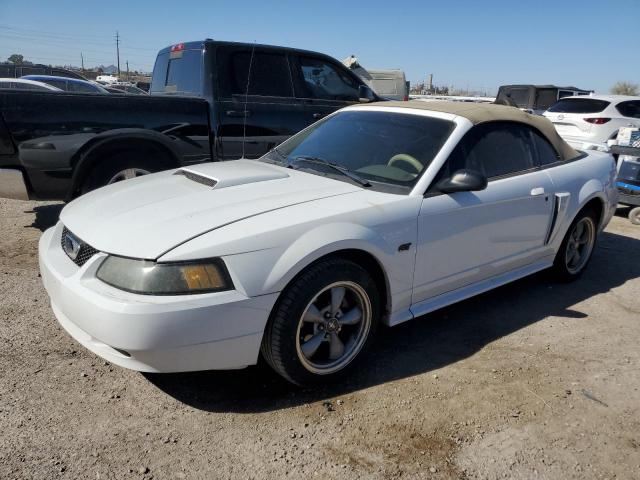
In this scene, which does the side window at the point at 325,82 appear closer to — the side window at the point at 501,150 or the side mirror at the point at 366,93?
the side mirror at the point at 366,93

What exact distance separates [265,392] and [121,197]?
1437mm

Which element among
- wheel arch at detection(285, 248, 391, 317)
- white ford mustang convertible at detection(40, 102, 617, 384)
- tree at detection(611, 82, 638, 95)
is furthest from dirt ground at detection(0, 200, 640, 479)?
tree at detection(611, 82, 638, 95)

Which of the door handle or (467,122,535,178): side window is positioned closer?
(467,122,535,178): side window

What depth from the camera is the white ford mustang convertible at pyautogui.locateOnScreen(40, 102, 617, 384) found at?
237cm

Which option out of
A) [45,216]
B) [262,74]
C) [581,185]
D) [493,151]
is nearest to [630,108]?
[581,185]

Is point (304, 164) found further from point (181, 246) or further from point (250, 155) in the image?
point (250, 155)

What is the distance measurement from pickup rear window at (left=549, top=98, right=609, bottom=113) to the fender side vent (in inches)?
417

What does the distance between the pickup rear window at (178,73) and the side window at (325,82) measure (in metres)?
1.16

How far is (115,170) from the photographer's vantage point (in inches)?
192

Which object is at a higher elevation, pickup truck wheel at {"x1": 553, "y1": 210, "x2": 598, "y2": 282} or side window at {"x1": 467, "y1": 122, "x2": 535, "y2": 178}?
side window at {"x1": 467, "y1": 122, "x2": 535, "y2": 178}

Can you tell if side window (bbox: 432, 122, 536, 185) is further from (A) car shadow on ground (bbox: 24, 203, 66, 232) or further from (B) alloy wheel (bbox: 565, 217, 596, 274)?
(A) car shadow on ground (bbox: 24, 203, 66, 232)

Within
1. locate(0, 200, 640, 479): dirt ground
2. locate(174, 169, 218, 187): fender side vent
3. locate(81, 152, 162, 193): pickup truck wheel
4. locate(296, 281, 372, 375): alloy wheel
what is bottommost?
locate(0, 200, 640, 479): dirt ground

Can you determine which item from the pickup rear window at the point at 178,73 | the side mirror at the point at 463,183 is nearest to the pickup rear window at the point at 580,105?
the pickup rear window at the point at 178,73

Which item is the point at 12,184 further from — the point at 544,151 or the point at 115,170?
the point at 544,151
